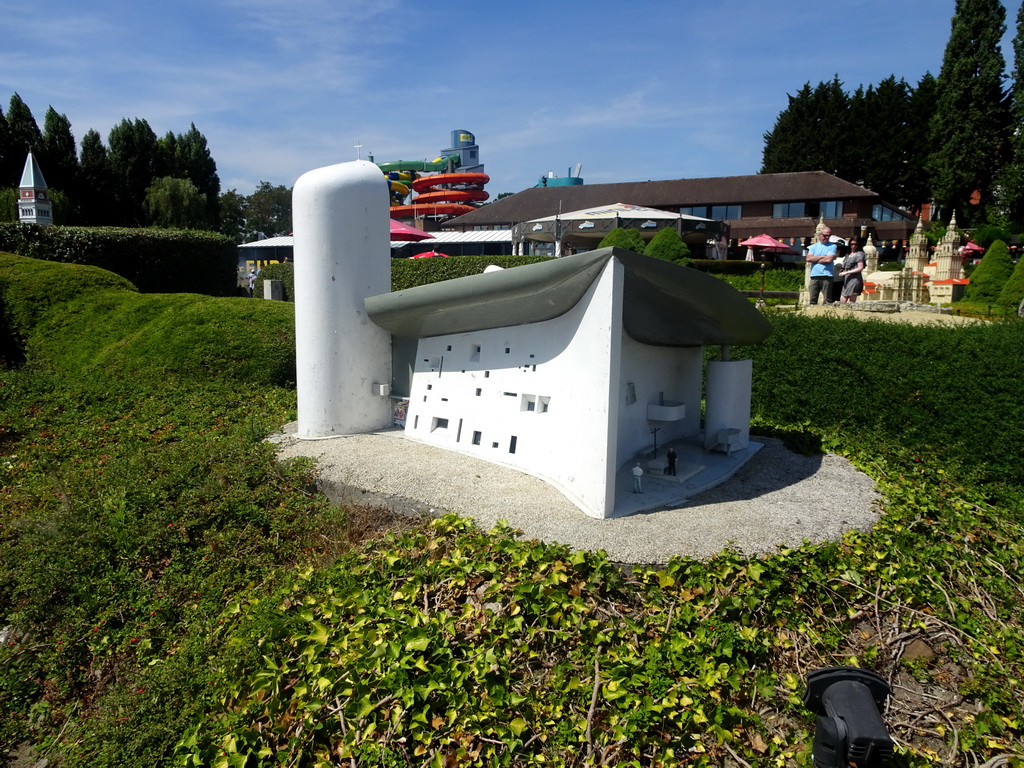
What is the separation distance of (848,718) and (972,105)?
4121 centimetres

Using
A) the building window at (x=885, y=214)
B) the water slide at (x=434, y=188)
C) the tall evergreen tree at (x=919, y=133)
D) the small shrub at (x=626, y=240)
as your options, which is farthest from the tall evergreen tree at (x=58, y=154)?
the tall evergreen tree at (x=919, y=133)

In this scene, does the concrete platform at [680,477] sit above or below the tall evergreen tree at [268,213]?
below

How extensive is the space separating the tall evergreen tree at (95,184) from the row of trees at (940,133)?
3932cm

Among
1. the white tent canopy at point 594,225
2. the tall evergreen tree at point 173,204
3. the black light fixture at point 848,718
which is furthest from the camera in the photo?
the tall evergreen tree at point 173,204

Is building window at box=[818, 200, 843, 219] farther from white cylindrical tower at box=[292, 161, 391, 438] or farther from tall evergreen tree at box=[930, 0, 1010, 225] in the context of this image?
white cylindrical tower at box=[292, 161, 391, 438]

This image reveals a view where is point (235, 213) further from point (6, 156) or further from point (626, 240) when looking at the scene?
point (626, 240)

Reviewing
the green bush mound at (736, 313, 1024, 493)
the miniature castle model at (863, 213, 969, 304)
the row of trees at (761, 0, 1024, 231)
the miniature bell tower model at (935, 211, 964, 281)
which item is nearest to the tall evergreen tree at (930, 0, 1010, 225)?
the row of trees at (761, 0, 1024, 231)

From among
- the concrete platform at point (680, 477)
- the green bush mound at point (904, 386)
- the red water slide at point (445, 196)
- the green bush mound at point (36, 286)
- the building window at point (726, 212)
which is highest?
the red water slide at point (445, 196)

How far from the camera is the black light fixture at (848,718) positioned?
3.08 m

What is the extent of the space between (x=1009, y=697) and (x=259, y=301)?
487 inches

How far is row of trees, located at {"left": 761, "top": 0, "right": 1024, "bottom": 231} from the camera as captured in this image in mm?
33281

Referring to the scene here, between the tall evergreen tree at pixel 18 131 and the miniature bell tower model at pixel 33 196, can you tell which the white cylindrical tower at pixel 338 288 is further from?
the tall evergreen tree at pixel 18 131

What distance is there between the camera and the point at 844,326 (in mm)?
9289

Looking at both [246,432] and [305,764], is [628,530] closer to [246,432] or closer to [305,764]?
[305,764]
